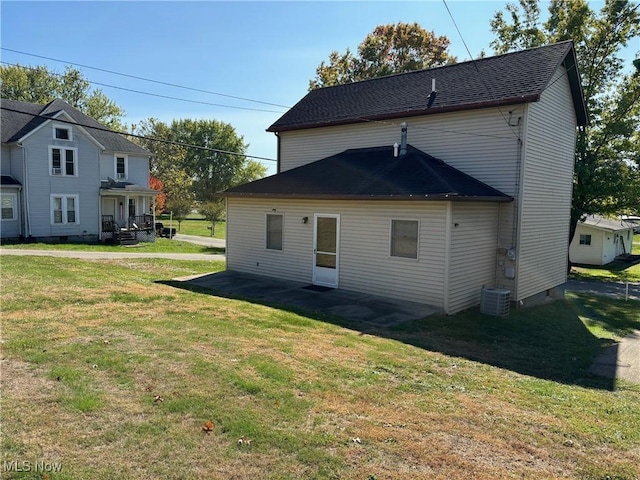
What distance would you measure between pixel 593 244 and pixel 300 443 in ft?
114

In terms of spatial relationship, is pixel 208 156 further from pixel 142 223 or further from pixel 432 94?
pixel 432 94

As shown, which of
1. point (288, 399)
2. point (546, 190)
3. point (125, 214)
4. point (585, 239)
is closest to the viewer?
point (288, 399)

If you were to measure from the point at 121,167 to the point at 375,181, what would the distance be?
876 inches

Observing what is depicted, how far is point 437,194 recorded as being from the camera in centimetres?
1089

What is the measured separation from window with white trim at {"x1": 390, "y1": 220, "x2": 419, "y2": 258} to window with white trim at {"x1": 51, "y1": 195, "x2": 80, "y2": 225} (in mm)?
20469

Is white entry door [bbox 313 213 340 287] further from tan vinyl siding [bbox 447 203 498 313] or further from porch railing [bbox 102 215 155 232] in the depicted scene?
porch railing [bbox 102 215 155 232]

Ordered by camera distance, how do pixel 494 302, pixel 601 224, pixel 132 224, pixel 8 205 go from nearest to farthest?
pixel 494 302 < pixel 8 205 < pixel 132 224 < pixel 601 224

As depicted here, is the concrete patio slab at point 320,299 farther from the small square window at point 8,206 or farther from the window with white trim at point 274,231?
the small square window at point 8,206

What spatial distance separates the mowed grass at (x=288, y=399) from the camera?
3859 millimetres

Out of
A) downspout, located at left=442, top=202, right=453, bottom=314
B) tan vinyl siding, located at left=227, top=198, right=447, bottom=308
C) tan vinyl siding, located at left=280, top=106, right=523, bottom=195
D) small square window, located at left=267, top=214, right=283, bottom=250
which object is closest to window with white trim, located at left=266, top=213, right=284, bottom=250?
small square window, located at left=267, top=214, right=283, bottom=250

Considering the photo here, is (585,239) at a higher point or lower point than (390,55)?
lower

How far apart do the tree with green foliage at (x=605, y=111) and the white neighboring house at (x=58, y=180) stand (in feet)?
81.4

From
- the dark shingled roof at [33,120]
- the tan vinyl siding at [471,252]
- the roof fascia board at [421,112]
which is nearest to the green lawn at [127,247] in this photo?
the dark shingled roof at [33,120]

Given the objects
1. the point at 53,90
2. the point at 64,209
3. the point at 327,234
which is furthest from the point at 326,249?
the point at 53,90
